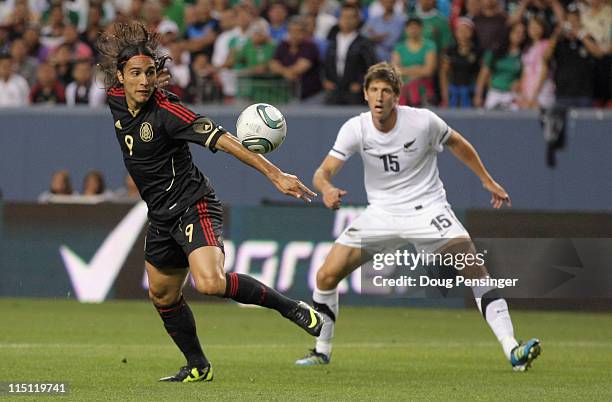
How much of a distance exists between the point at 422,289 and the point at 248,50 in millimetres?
4995

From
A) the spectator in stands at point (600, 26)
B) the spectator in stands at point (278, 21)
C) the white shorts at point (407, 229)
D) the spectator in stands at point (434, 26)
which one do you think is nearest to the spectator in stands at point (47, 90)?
the spectator in stands at point (278, 21)

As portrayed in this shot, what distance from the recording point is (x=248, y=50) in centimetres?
1853

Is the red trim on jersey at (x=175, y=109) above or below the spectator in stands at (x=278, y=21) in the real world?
above

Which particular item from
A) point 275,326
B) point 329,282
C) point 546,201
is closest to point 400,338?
point 275,326

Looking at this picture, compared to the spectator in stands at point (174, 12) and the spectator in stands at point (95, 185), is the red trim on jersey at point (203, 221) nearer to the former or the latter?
the spectator in stands at point (95, 185)

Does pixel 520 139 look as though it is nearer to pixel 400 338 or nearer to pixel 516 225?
pixel 516 225

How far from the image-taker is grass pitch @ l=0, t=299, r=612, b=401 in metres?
8.28

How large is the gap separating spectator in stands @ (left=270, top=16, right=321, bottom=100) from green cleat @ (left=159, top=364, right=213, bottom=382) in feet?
32.2

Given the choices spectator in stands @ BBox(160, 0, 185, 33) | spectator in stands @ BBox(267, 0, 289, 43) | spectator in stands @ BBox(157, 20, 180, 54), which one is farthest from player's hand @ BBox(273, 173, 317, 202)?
spectator in stands @ BBox(160, 0, 185, 33)

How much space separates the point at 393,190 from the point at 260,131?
2426 mm

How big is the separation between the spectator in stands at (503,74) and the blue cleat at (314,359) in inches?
317

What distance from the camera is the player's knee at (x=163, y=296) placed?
28.3 feet

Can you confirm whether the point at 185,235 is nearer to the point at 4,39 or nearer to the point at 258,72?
the point at 258,72

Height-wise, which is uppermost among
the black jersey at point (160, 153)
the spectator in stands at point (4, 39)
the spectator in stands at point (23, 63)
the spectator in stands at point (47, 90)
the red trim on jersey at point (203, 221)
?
the black jersey at point (160, 153)
